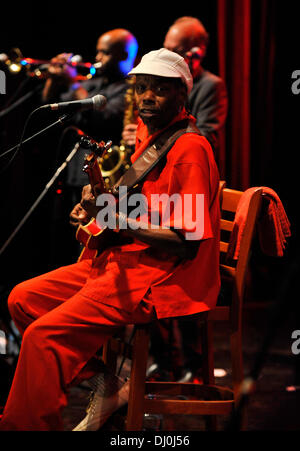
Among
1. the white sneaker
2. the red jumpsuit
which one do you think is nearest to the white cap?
the red jumpsuit

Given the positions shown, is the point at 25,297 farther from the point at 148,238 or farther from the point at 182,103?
the point at 182,103

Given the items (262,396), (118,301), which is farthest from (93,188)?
(262,396)

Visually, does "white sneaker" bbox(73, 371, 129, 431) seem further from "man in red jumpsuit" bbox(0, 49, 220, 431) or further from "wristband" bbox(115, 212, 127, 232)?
"wristband" bbox(115, 212, 127, 232)

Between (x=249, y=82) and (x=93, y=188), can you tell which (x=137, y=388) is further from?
(x=249, y=82)

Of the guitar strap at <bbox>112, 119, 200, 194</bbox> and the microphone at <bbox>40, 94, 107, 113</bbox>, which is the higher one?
the microphone at <bbox>40, 94, 107, 113</bbox>

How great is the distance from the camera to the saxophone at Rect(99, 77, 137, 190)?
4164mm

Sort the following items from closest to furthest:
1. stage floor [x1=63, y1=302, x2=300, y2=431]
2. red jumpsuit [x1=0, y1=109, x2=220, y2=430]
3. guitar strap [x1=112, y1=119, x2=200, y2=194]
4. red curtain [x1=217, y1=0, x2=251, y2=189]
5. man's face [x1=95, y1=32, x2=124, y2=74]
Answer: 1. red jumpsuit [x1=0, y1=109, x2=220, y2=430]
2. guitar strap [x1=112, y1=119, x2=200, y2=194]
3. stage floor [x1=63, y1=302, x2=300, y2=431]
4. man's face [x1=95, y1=32, x2=124, y2=74]
5. red curtain [x1=217, y1=0, x2=251, y2=189]

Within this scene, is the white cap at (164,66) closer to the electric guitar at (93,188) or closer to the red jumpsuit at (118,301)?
the red jumpsuit at (118,301)

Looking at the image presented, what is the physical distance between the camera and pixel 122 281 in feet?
→ 7.33

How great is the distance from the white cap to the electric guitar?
0.33 metres

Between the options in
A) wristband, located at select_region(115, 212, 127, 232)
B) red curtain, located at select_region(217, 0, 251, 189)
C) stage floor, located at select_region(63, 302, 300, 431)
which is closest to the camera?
wristband, located at select_region(115, 212, 127, 232)

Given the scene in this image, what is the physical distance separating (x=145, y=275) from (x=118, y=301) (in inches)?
5.5

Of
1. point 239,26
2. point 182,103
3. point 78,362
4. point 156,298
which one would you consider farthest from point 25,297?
point 239,26

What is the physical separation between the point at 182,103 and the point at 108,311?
2.83 ft
